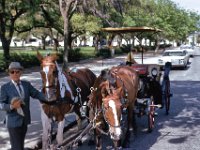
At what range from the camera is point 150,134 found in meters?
10.0

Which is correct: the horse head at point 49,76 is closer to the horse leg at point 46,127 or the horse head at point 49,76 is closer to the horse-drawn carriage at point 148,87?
the horse leg at point 46,127

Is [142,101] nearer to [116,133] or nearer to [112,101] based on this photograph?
[112,101]

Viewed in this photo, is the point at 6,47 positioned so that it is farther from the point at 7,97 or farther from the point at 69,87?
the point at 7,97

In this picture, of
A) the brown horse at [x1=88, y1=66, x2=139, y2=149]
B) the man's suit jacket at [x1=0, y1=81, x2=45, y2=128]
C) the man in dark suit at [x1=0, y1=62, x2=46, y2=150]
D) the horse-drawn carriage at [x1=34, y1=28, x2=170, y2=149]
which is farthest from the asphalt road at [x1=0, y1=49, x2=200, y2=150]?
the man's suit jacket at [x1=0, y1=81, x2=45, y2=128]

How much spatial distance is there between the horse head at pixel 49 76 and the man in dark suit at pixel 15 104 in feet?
2.24

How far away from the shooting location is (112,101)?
6.39 m

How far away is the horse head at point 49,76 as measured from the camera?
677 cm

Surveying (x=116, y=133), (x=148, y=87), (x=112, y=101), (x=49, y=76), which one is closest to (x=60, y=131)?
(x=49, y=76)

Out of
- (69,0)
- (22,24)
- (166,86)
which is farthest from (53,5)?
(166,86)

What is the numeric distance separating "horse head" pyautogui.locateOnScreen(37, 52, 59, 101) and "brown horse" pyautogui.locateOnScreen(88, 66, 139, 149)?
793 millimetres

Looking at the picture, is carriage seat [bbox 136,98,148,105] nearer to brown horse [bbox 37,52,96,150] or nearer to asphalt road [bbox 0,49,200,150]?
asphalt road [bbox 0,49,200,150]

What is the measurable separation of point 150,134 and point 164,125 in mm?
1205

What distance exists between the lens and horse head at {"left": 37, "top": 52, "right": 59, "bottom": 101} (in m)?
6.77

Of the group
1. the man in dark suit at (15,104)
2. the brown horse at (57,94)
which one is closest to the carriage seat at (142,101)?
the brown horse at (57,94)
